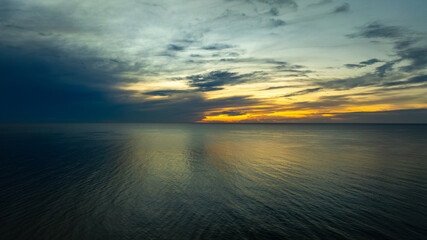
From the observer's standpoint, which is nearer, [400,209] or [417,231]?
[417,231]

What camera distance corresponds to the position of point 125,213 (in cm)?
1752

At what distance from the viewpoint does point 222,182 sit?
1081 inches

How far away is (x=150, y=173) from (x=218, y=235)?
65.9 ft

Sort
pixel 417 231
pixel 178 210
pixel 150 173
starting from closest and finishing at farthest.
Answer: pixel 417 231 < pixel 178 210 < pixel 150 173

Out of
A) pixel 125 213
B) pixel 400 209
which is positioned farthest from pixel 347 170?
pixel 125 213

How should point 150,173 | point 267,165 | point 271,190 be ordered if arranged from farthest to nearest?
point 267,165 < point 150,173 < point 271,190

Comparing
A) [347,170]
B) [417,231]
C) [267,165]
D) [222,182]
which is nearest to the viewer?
[417,231]

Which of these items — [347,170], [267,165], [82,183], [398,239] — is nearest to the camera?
[398,239]

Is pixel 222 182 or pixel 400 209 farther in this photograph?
pixel 222 182

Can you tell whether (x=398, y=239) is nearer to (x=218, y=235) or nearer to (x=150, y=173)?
(x=218, y=235)

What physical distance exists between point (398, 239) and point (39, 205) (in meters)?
28.1

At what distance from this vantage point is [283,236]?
1424 centimetres

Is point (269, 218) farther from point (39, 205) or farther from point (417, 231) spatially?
point (39, 205)

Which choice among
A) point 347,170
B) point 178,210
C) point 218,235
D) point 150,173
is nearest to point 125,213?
point 178,210
